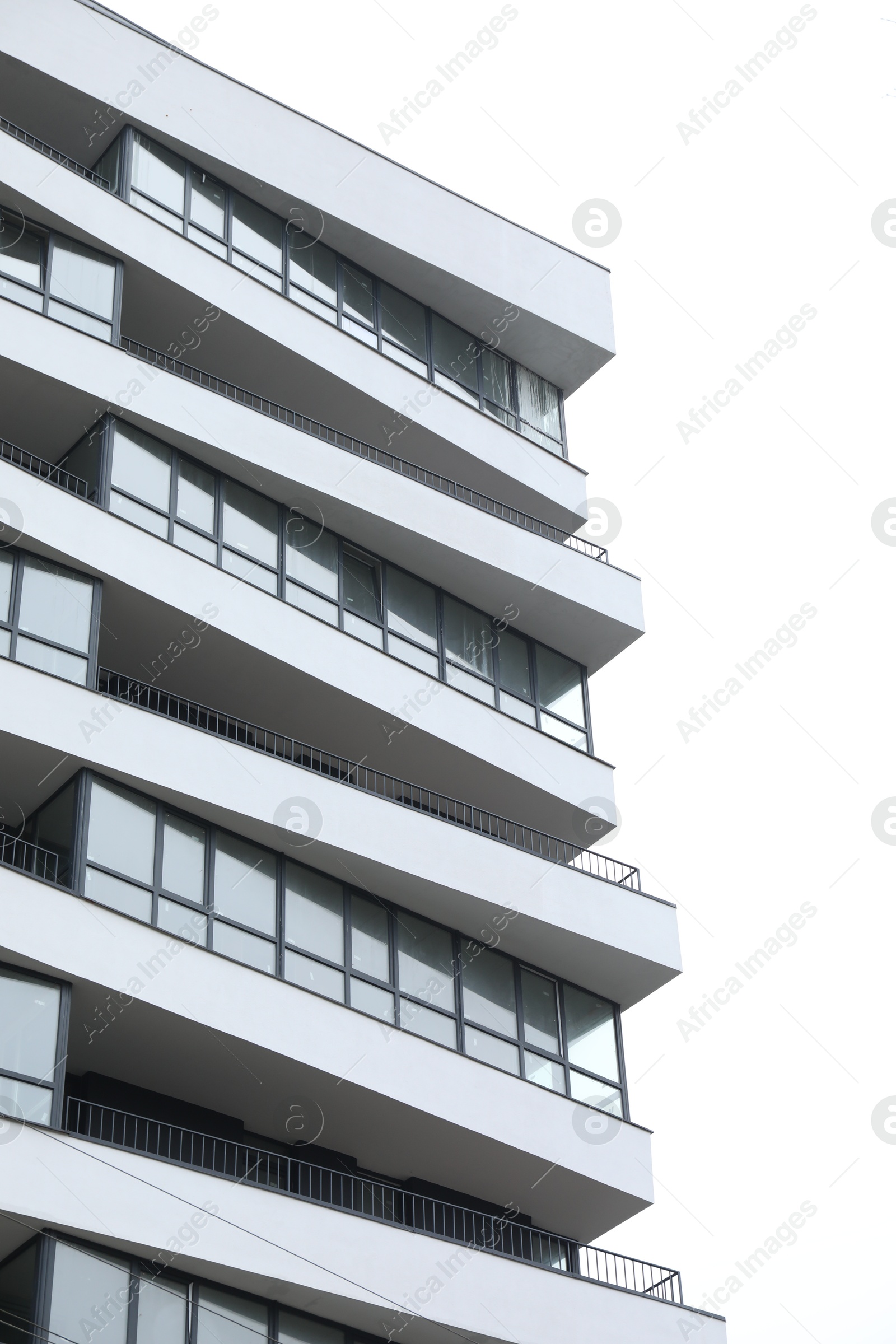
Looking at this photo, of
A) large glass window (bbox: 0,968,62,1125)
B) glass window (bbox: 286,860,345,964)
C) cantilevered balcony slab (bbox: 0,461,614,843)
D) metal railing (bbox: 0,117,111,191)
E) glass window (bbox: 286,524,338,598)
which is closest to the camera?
large glass window (bbox: 0,968,62,1125)

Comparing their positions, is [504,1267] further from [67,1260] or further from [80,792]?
[80,792]

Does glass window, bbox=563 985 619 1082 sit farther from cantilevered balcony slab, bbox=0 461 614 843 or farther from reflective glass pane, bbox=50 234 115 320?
reflective glass pane, bbox=50 234 115 320

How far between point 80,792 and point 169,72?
13.4m

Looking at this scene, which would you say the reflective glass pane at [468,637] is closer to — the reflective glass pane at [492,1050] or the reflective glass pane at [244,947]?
the reflective glass pane at [492,1050]

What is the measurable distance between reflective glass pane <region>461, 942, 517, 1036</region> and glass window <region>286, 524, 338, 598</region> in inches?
247

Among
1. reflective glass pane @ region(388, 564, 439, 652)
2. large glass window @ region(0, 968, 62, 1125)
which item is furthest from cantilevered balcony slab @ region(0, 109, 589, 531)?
large glass window @ region(0, 968, 62, 1125)

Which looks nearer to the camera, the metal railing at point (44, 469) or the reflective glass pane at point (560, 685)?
the metal railing at point (44, 469)

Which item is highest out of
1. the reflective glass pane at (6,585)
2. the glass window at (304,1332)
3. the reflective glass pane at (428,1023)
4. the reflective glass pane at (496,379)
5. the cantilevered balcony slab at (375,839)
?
the reflective glass pane at (496,379)

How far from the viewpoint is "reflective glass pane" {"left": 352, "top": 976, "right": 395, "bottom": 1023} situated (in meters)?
24.0

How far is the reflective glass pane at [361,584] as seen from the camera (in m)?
27.8

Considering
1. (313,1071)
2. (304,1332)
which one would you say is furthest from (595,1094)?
(304,1332)

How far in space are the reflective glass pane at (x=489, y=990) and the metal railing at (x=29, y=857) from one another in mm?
7013

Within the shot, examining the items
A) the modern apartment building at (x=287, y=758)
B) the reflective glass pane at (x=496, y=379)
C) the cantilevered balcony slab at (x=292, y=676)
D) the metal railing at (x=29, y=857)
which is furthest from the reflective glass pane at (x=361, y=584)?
the metal railing at (x=29, y=857)

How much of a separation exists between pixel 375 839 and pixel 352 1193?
5.08m
